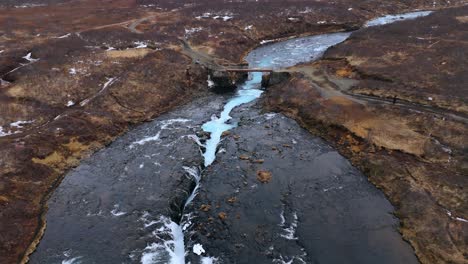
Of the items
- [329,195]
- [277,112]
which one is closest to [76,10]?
[277,112]

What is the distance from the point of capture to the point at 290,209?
98.8ft

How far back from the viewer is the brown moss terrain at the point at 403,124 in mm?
28219

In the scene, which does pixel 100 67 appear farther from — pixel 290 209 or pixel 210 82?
pixel 290 209

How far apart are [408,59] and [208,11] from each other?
47135 millimetres

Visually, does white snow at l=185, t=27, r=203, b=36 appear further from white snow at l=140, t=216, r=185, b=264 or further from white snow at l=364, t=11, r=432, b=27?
white snow at l=140, t=216, r=185, b=264

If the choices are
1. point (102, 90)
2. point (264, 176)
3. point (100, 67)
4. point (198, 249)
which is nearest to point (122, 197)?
point (198, 249)

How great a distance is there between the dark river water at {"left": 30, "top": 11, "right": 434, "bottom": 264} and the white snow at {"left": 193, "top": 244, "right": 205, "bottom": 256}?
82 millimetres

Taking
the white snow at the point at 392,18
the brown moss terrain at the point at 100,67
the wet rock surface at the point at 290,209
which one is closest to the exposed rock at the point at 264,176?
the wet rock surface at the point at 290,209

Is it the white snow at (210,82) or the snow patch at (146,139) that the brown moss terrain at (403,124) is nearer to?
the white snow at (210,82)

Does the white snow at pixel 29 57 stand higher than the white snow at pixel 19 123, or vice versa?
the white snow at pixel 29 57

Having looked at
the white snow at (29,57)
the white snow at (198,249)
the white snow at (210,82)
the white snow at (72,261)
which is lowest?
the white snow at (72,261)

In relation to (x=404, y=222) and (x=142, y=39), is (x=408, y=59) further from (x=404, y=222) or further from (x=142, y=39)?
(x=142, y=39)

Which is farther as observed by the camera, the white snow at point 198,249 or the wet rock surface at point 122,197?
the wet rock surface at point 122,197

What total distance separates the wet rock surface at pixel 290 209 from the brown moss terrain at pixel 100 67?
3461 millimetres
